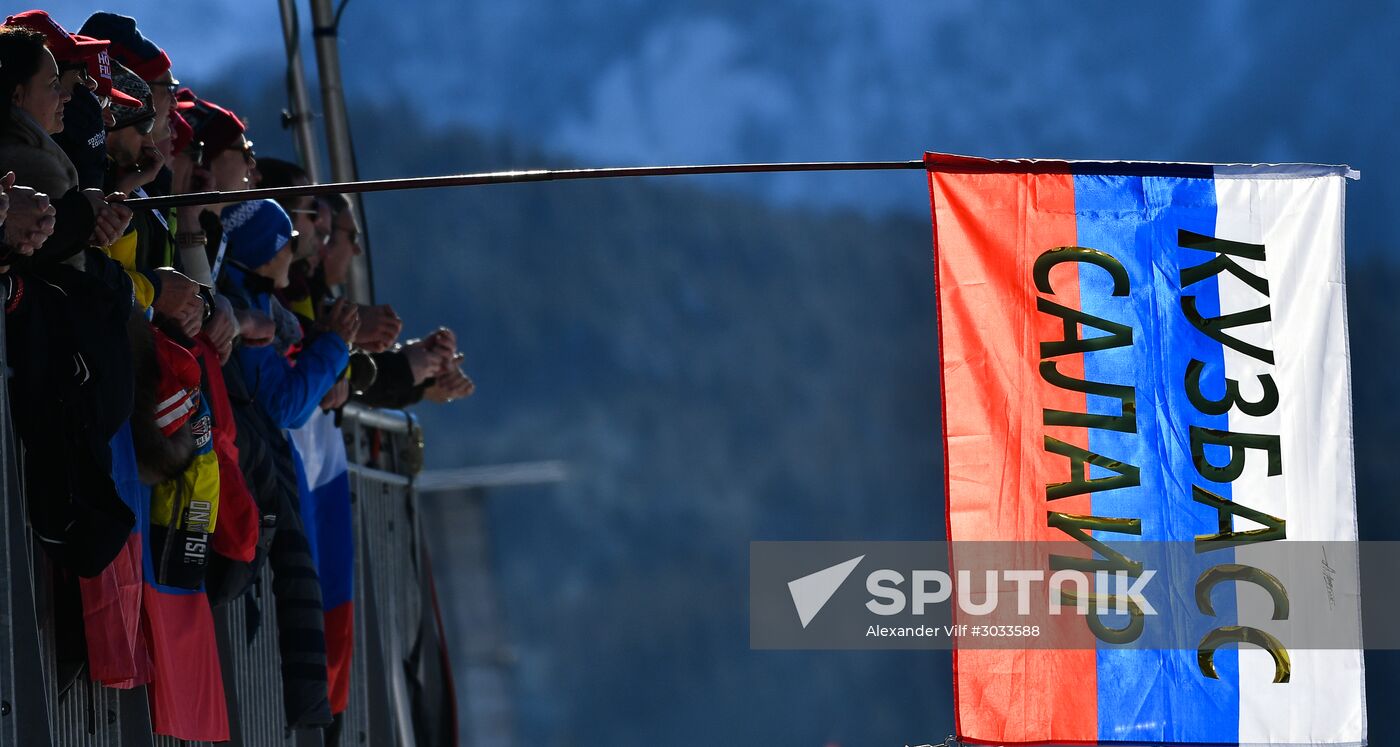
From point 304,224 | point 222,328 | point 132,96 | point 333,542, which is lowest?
point 333,542

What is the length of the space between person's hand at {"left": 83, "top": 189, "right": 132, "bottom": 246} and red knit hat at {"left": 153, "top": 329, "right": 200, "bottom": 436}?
289 mm

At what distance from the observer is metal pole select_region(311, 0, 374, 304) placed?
6449mm

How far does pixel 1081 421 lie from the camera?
4164 mm

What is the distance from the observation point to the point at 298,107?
6.39m

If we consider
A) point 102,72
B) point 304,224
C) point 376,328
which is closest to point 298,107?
point 304,224

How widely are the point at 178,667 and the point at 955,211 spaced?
1987mm

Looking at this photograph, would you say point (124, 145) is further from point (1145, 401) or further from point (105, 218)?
point (1145, 401)

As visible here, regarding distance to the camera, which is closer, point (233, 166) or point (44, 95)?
point (44, 95)

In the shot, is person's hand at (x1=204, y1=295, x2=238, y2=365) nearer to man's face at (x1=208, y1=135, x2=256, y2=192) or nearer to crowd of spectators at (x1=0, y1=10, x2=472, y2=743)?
crowd of spectators at (x1=0, y1=10, x2=472, y2=743)

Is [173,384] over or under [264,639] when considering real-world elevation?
over

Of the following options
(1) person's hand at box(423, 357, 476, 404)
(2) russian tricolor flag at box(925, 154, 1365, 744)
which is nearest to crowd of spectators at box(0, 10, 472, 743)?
(1) person's hand at box(423, 357, 476, 404)

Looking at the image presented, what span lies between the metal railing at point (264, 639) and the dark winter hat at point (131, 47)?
1086 millimetres

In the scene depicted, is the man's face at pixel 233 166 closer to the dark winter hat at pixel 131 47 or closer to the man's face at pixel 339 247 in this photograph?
the dark winter hat at pixel 131 47

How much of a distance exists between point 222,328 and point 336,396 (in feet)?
3.21
